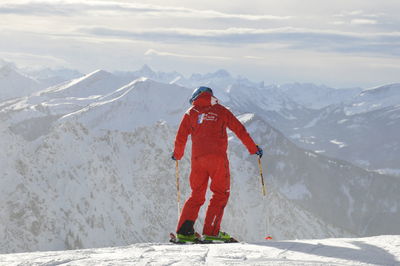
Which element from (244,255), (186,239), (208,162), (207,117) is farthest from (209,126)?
(244,255)

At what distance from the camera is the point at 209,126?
11109 mm

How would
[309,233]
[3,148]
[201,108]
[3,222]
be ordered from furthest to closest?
1. [309,233]
2. [3,148]
3. [3,222]
4. [201,108]

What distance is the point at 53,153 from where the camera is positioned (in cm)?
13150

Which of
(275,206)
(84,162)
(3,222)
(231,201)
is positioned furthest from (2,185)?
(275,206)

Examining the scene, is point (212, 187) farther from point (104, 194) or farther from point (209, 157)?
point (104, 194)

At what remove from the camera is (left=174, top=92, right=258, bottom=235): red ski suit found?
10890 millimetres

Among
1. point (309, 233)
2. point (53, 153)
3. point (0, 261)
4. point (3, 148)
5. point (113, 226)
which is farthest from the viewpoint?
point (309, 233)

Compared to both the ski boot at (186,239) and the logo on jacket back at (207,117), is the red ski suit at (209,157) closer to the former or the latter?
the logo on jacket back at (207,117)

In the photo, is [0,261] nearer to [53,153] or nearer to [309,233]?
[53,153]

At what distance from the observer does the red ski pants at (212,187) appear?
10844 millimetres

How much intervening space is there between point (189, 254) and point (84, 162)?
13455 cm

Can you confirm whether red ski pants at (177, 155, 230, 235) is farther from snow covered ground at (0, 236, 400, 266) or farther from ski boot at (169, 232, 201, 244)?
snow covered ground at (0, 236, 400, 266)

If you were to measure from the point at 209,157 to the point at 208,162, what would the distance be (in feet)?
0.42

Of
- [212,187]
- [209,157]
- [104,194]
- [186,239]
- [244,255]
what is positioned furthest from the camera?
[104,194]
